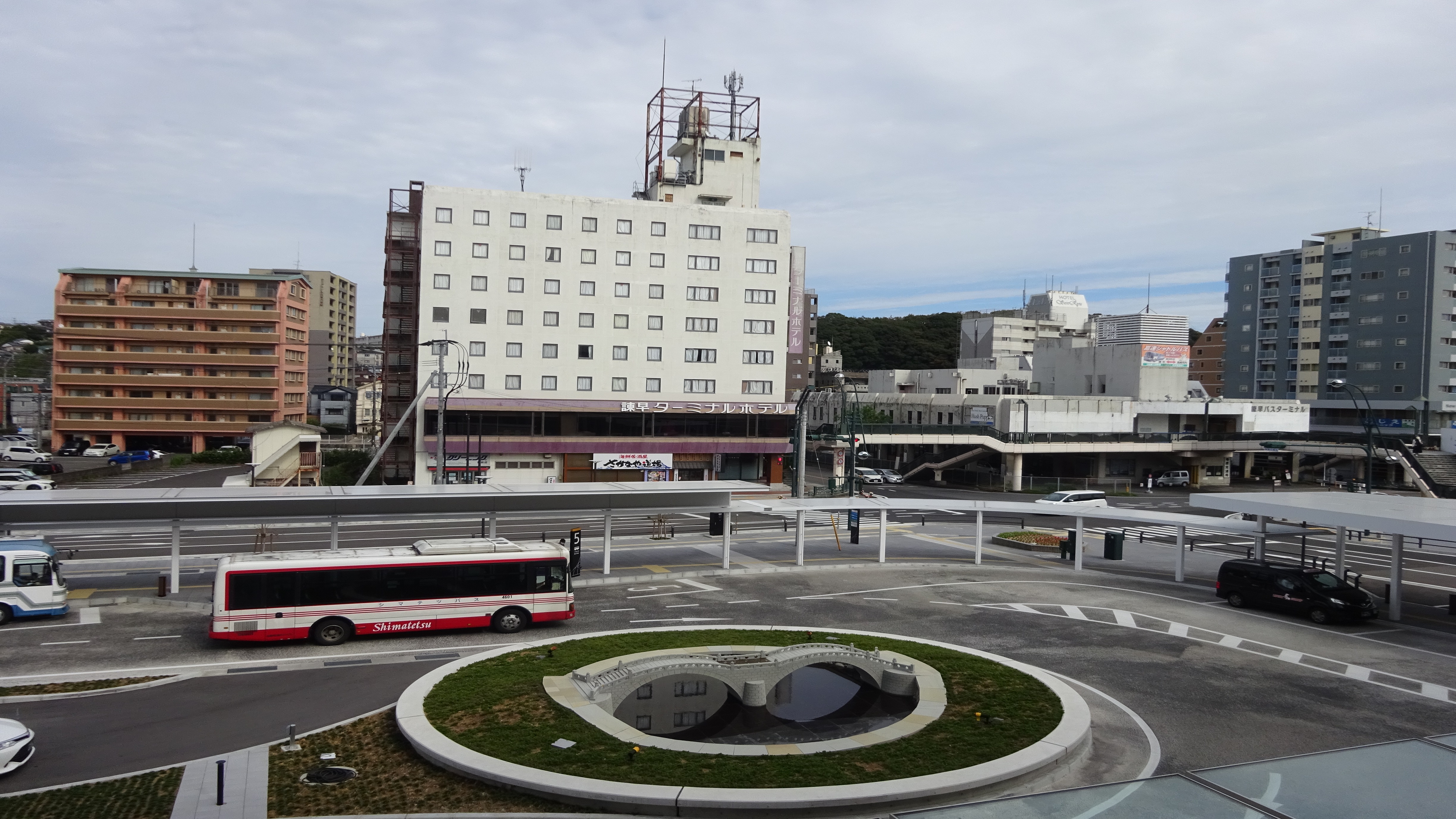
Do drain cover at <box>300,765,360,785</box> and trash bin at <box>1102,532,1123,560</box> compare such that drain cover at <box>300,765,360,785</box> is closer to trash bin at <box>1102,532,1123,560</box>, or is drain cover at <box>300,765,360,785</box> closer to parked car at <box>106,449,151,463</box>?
trash bin at <box>1102,532,1123,560</box>

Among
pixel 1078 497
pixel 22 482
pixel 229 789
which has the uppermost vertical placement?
pixel 1078 497

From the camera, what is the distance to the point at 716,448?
225ft

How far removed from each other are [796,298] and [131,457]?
5791cm

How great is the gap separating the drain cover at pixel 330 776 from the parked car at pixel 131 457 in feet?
218

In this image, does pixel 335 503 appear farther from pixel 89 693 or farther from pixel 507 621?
pixel 89 693

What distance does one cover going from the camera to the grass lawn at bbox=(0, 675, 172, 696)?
1880 cm

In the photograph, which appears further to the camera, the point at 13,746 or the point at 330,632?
the point at 330,632

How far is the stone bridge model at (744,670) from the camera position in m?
19.0

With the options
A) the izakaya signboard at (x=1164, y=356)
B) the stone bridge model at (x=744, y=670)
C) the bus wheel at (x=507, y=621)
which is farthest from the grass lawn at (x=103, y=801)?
the izakaya signboard at (x=1164, y=356)

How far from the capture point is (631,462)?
66312 mm

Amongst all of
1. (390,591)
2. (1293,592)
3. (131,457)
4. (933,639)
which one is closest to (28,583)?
(390,591)

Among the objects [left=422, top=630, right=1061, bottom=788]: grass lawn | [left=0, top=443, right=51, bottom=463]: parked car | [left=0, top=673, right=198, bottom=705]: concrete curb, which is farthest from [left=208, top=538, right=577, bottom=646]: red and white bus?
[left=0, top=443, right=51, bottom=463]: parked car

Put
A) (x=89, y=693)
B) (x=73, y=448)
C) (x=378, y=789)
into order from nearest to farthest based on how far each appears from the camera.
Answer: (x=378, y=789), (x=89, y=693), (x=73, y=448)

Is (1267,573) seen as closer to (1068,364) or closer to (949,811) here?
(949,811)
